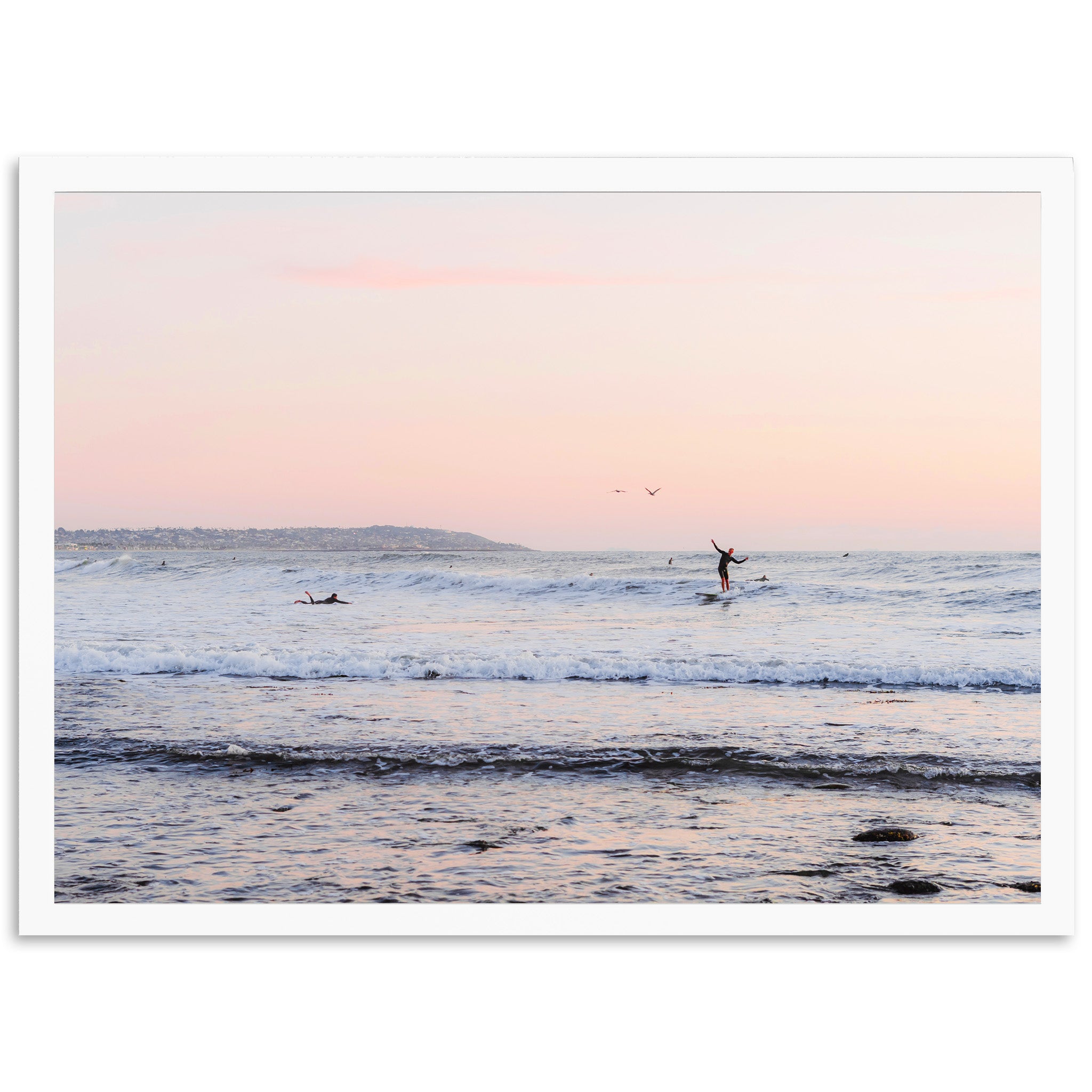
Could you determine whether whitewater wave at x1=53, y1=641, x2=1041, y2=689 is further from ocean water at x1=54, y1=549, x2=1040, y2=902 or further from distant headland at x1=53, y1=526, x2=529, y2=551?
distant headland at x1=53, y1=526, x2=529, y2=551

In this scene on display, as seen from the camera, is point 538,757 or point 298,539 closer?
point 538,757

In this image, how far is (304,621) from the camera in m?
10.0

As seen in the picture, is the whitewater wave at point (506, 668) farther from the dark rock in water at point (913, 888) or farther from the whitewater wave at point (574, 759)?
the dark rock in water at point (913, 888)

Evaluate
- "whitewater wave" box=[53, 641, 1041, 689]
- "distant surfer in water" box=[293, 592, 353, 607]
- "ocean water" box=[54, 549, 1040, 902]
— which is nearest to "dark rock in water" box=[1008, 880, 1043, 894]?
"ocean water" box=[54, 549, 1040, 902]

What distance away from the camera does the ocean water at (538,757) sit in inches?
131

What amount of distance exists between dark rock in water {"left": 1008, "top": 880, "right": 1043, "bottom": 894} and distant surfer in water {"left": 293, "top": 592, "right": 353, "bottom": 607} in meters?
9.12

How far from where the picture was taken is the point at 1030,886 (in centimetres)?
335

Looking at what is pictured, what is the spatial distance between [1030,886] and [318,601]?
10888 mm

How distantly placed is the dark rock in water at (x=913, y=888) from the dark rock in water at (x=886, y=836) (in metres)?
Answer: 0.36

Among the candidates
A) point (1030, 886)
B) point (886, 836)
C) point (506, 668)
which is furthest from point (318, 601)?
point (1030, 886)

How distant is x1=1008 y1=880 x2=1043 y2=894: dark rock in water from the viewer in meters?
3.33

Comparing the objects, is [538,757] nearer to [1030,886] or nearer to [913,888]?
[913,888]
